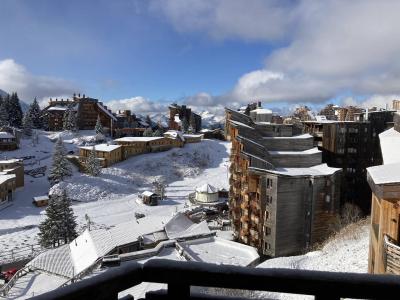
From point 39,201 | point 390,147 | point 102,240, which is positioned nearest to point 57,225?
point 102,240

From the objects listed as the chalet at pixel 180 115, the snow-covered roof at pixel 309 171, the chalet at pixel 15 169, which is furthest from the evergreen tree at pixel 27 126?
the snow-covered roof at pixel 309 171

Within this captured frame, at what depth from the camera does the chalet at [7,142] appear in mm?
80438

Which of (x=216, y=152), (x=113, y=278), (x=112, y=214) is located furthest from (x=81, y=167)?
(x=113, y=278)

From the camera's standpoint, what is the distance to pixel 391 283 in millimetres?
2395

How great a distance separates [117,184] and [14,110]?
55.1 meters

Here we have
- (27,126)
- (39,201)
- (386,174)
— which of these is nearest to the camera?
(386,174)

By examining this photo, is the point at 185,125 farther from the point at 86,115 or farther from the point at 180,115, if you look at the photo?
the point at 86,115

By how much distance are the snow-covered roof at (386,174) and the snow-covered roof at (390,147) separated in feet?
9.00

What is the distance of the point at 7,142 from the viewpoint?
3187 inches

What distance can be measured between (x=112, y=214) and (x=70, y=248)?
858 inches

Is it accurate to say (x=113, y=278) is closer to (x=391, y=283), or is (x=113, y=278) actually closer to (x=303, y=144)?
(x=391, y=283)

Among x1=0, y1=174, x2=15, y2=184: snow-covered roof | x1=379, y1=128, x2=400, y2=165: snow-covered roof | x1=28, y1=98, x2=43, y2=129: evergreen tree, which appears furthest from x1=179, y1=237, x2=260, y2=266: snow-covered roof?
x1=28, y1=98, x2=43, y2=129: evergreen tree

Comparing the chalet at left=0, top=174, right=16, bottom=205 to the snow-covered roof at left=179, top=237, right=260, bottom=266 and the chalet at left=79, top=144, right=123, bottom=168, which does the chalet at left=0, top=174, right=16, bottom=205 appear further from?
the snow-covered roof at left=179, top=237, right=260, bottom=266

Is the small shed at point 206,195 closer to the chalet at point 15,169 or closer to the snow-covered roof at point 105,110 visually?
the chalet at point 15,169
